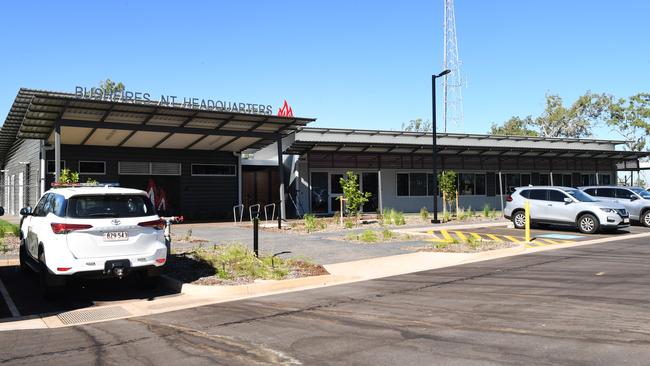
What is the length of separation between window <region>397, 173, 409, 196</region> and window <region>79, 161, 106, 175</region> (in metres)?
15.9

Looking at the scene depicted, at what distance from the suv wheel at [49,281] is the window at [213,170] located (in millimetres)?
18388

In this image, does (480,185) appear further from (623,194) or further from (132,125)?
(132,125)

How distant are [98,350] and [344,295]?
406 centimetres

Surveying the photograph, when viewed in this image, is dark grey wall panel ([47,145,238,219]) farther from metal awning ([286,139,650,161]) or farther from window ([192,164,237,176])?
metal awning ([286,139,650,161])

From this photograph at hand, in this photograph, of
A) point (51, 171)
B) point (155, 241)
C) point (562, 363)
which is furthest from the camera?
point (51, 171)

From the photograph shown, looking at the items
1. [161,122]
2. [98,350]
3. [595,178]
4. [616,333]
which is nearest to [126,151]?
[161,122]

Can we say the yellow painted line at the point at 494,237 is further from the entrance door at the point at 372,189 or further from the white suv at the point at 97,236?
the entrance door at the point at 372,189

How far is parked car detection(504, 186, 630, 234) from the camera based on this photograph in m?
17.6

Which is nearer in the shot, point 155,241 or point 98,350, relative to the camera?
point 98,350

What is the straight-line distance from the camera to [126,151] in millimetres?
24719

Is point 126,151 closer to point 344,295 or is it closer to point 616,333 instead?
point 344,295

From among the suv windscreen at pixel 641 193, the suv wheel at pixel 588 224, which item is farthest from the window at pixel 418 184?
the suv wheel at pixel 588 224

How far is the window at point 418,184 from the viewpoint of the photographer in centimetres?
3080

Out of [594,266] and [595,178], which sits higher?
[595,178]
